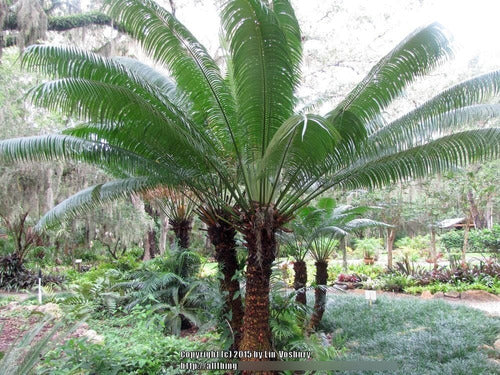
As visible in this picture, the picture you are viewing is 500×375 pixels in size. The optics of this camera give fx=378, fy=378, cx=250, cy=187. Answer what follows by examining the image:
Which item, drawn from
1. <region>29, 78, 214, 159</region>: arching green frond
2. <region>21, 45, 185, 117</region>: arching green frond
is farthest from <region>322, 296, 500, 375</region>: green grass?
<region>21, 45, 185, 117</region>: arching green frond

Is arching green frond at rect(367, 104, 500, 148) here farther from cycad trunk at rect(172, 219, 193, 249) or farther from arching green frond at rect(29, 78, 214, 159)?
cycad trunk at rect(172, 219, 193, 249)

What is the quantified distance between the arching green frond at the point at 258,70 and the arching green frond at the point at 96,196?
1.51 m

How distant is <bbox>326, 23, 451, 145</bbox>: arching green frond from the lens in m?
3.55

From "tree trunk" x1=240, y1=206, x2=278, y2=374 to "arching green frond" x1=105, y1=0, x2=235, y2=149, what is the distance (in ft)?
3.32

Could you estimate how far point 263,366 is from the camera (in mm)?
3883

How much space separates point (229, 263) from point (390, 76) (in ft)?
9.24

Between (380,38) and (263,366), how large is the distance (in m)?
Answer: 10.6

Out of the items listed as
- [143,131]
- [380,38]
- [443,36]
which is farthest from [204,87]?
[380,38]

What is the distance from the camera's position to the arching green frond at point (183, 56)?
3516mm

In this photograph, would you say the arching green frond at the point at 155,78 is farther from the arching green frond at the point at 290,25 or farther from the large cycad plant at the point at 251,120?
the arching green frond at the point at 290,25

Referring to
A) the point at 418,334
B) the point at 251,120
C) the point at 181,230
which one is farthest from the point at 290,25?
the point at 181,230

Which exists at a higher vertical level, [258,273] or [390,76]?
[390,76]

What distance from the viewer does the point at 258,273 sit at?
13.1 feet

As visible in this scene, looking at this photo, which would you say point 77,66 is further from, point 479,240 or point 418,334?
point 479,240
